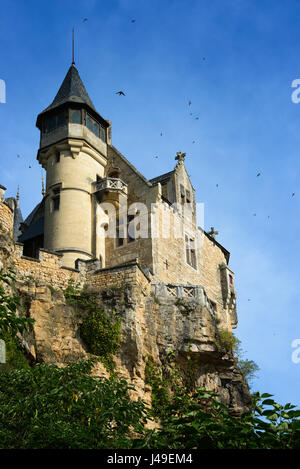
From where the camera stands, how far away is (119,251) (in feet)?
94.2

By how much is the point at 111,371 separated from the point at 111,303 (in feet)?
9.08

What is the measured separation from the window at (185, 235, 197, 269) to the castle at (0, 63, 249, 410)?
0.06 m

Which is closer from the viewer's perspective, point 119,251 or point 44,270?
point 44,270

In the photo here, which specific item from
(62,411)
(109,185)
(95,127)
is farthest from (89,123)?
(62,411)

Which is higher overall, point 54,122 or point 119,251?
point 54,122

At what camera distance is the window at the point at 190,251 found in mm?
31156

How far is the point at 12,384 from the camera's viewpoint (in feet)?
40.1

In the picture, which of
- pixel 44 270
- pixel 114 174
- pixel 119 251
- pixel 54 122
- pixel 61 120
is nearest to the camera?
pixel 44 270

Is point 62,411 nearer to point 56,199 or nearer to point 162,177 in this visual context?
point 56,199

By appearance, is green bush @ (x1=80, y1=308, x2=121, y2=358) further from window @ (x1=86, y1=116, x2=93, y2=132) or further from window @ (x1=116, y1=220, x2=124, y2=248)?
window @ (x1=86, y1=116, x2=93, y2=132)

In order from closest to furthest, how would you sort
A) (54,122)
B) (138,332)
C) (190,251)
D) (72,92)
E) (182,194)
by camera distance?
(138,332), (54,122), (72,92), (190,251), (182,194)

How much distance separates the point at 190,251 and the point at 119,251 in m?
4.62

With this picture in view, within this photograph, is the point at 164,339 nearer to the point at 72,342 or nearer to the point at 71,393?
the point at 72,342

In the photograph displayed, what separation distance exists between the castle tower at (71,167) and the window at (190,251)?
5.50 metres
